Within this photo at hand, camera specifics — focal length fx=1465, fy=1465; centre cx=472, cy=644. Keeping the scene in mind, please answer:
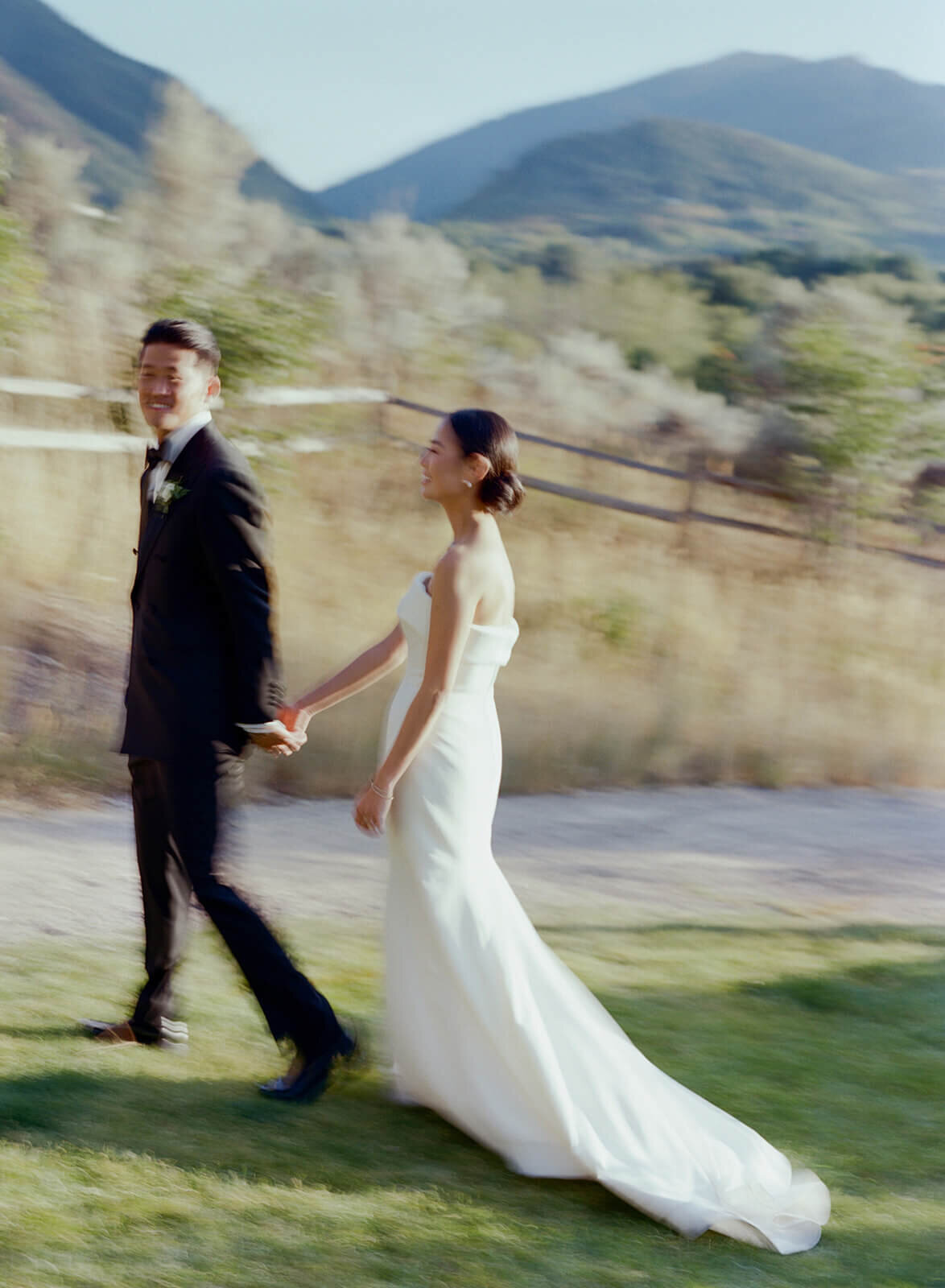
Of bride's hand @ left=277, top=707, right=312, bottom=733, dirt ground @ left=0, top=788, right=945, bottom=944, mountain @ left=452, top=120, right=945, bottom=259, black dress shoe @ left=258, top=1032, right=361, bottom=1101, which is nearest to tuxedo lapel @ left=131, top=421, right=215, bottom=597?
bride's hand @ left=277, top=707, right=312, bottom=733

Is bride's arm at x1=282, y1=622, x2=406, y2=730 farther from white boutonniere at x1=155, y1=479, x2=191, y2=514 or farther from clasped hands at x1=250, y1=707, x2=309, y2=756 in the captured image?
white boutonniere at x1=155, y1=479, x2=191, y2=514

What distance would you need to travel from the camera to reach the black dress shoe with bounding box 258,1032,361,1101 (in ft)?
11.1

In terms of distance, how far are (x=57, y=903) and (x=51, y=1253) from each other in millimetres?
2717

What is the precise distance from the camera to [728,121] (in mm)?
17719

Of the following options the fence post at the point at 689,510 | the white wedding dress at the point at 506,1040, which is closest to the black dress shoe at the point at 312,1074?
the white wedding dress at the point at 506,1040

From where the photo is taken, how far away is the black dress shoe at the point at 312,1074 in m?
3.40

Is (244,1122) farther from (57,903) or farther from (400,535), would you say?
(400,535)

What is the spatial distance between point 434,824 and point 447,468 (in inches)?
30.3

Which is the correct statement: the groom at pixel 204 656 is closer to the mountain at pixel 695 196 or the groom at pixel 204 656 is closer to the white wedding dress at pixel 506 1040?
the white wedding dress at pixel 506 1040

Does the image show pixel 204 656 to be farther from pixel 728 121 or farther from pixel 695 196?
pixel 728 121

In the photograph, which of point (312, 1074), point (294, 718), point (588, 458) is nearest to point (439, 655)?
point (294, 718)

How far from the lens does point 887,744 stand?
33.3 ft

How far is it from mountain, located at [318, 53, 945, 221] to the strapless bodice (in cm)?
1213

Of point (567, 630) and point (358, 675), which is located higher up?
point (358, 675)
